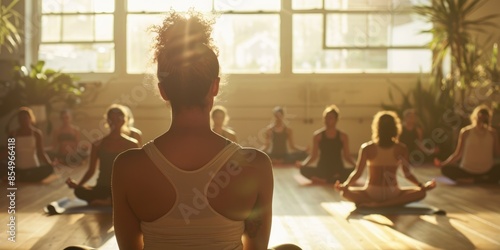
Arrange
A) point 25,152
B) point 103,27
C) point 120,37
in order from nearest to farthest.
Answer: point 25,152 < point 120,37 < point 103,27

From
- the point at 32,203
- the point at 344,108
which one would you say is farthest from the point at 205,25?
the point at 344,108

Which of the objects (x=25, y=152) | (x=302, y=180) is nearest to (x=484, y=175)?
(x=302, y=180)

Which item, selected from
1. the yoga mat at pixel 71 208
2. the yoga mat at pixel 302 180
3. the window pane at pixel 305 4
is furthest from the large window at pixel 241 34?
the yoga mat at pixel 71 208

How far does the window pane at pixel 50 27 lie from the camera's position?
10367mm

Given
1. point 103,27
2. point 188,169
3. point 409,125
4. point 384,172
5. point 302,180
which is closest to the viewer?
point 188,169

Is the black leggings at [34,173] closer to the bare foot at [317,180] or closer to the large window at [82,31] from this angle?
the bare foot at [317,180]

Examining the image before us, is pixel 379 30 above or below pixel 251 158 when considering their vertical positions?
above

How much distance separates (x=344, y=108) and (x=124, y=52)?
3380 mm

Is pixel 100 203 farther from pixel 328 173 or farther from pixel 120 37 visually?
pixel 120 37

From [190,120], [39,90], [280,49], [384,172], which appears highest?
[280,49]

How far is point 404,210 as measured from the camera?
5172mm

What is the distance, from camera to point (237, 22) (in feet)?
34.1

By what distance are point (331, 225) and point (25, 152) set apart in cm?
367

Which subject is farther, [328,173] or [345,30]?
[345,30]
